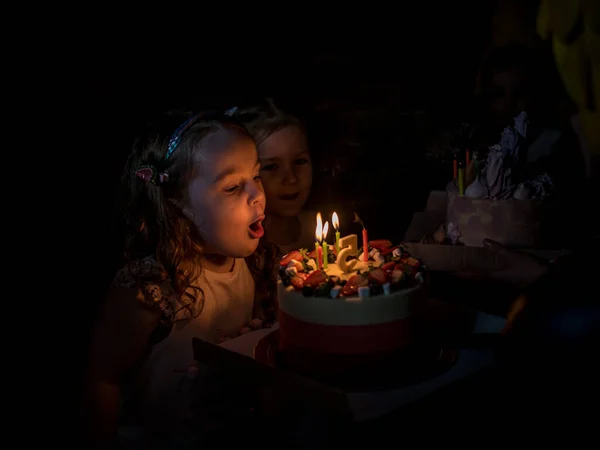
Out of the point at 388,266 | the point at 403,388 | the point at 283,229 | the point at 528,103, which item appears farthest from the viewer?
the point at 528,103

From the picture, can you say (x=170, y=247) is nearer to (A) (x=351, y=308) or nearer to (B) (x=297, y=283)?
(B) (x=297, y=283)

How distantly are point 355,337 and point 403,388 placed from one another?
19 cm

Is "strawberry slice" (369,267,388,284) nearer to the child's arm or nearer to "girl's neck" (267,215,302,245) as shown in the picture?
the child's arm

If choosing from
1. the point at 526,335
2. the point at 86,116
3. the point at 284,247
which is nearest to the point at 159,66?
the point at 86,116

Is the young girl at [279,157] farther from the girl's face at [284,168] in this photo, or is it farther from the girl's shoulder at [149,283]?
the girl's shoulder at [149,283]

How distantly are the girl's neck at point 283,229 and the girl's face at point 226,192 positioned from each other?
79 cm

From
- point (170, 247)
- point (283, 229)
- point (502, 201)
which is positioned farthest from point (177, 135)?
point (502, 201)

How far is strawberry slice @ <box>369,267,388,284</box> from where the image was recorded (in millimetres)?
1956

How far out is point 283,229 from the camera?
3258 millimetres

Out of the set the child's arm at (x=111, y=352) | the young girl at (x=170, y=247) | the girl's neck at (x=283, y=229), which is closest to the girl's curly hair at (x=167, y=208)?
the young girl at (x=170, y=247)

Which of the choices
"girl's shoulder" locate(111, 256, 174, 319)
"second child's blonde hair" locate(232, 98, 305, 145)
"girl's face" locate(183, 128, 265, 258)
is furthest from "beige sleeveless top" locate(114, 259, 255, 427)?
"second child's blonde hair" locate(232, 98, 305, 145)

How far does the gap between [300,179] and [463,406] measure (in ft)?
4.54

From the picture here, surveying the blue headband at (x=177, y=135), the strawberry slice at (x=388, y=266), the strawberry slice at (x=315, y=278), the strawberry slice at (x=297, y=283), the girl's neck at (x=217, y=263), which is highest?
the blue headband at (x=177, y=135)

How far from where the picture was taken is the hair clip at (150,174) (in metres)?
2.25
